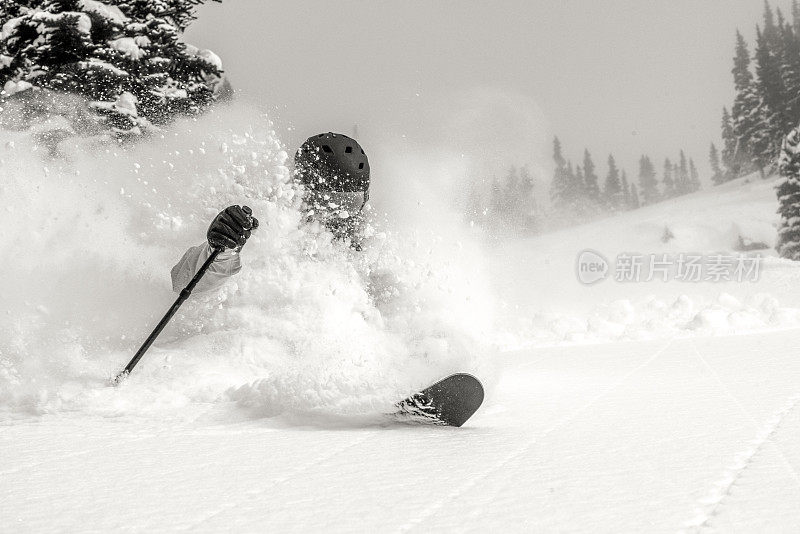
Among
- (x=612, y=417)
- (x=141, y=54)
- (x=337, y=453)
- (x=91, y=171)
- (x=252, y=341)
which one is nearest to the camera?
(x=337, y=453)

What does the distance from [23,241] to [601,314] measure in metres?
6.93

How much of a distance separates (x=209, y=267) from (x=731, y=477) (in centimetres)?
292

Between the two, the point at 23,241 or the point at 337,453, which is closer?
the point at 337,453

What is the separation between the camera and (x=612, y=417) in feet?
9.93

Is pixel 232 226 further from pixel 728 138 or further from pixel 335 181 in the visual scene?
pixel 728 138

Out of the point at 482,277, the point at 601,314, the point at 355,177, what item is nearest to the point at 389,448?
the point at 355,177

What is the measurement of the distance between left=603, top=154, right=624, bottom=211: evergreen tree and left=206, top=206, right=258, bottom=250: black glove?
72.6 m

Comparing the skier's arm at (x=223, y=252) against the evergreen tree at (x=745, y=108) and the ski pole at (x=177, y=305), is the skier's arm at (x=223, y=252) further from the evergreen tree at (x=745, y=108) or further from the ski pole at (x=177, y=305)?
the evergreen tree at (x=745, y=108)

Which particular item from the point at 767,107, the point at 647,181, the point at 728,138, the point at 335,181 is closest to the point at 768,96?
the point at 767,107

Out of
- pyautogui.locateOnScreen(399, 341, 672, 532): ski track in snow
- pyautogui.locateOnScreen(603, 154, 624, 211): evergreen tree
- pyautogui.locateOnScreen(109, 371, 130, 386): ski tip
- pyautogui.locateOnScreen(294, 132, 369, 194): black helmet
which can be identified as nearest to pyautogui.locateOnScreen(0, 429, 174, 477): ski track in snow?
pyautogui.locateOnScreen(109, 371, 130, 386): ski tip

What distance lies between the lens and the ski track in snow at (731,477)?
5.21 feet

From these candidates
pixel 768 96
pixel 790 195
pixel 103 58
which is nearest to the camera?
pixel 103 58

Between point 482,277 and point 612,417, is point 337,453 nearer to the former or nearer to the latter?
point 612,417

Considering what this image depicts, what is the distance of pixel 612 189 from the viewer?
72.5 meters
